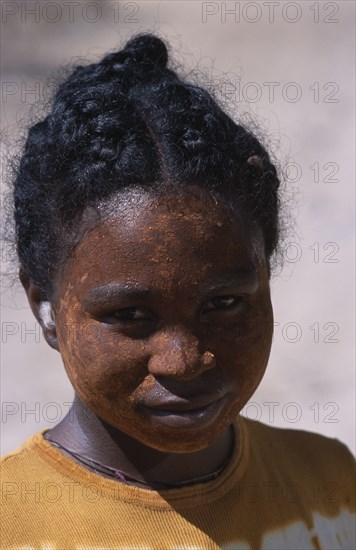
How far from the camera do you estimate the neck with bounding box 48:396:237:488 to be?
1901 mm

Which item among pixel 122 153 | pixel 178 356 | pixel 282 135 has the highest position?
pixel 282 135

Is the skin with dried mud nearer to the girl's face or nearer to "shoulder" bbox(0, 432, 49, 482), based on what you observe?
the girl's face

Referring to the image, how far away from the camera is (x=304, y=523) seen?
6.65ft

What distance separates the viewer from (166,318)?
5.43 ft

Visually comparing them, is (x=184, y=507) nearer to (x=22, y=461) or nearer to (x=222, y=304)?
(x=22, y=461)

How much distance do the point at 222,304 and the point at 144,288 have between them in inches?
6.2

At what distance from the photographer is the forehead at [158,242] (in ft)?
5.37

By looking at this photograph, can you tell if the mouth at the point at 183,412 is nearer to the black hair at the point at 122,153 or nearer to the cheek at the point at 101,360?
the cheek at the point at 101,360

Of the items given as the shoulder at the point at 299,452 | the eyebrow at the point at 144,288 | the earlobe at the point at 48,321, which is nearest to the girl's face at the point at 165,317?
the eyebrow at the point at 144,288

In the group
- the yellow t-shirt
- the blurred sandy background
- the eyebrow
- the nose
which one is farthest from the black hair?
the blurred sandy background

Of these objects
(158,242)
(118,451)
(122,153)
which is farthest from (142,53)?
(118,451)

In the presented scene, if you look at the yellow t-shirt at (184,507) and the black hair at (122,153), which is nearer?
the black hair at (122,153)

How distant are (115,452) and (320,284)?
120 inches

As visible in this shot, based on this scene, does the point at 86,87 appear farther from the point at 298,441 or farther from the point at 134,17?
the point at 134,17
